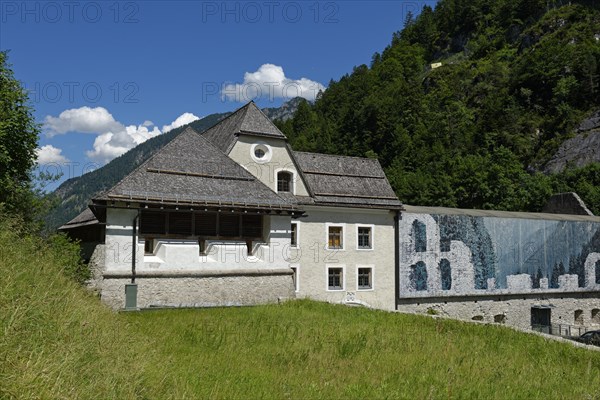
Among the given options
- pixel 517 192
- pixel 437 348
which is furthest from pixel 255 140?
pixel 517 192

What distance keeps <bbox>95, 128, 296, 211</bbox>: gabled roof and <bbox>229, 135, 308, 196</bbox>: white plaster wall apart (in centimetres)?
431

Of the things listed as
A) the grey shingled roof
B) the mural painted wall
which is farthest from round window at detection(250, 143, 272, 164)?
the mural painted wall

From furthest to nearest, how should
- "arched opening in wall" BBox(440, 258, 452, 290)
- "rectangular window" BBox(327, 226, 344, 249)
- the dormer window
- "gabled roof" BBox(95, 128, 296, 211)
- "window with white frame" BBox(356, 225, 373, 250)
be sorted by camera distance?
"arched opening in wall" BBox(440, 258, 452, 290), "window with white frame" BBox(356, 225, 373, 250), "rectangular window" BBox(327, 226, 344, 249), the dormer window, "gabled roof" BBox(95, 128, 296, 211)

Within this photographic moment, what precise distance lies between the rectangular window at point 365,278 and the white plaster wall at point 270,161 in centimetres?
551

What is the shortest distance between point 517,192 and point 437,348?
42.6 m

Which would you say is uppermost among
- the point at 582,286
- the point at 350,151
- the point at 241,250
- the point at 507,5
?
the point at 507,5

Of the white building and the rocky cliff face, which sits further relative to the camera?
the rocky cliff face

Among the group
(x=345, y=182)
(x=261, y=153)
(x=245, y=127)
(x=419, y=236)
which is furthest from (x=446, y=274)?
(x=245, y=127)

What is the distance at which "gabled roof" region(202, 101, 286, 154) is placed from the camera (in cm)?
2527

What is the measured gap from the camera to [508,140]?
6850 centimetres

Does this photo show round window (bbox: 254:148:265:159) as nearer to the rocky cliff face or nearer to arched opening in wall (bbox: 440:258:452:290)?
arched opening in wall (bbox: 440:258:452:290)

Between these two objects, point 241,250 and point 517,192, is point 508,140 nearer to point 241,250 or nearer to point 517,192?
point 517,192

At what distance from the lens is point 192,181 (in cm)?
1892

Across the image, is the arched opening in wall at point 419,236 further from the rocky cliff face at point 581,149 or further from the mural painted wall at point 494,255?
the rocky cliff face at point 581,149
